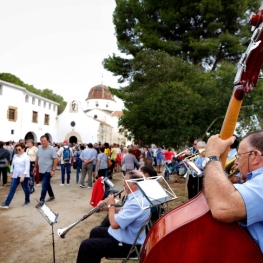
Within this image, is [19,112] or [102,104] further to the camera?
[102,104]

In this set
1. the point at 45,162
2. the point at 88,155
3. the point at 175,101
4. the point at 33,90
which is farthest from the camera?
the point at 33,90

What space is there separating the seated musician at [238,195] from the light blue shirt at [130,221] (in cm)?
169

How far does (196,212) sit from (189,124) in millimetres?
10183

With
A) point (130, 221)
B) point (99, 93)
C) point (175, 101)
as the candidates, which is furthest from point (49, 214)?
point (99, 93)

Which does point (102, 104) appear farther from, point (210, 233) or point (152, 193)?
point (210, 233)

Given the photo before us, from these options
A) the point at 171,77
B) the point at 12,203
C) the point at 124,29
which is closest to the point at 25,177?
the point at 12,203

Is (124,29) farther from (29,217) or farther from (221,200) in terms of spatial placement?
(221,200)

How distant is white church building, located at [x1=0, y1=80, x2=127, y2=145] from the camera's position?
30.0 meters

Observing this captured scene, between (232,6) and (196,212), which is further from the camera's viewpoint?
(232,6)

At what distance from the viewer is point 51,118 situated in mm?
40844

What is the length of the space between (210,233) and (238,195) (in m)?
0.26

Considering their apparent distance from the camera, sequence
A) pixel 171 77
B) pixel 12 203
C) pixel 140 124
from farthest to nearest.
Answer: pixel 171 77 < pixel 140 124 < pixel 12 203

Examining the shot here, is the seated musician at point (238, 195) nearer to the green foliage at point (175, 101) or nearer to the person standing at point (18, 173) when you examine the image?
the person standing at point (18, 173)

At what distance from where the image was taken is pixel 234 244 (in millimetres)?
1424
